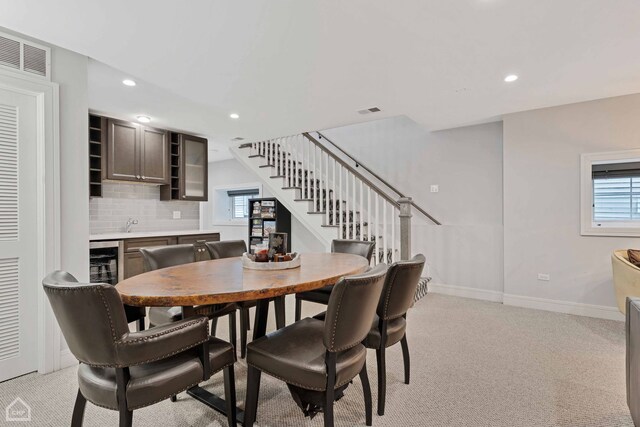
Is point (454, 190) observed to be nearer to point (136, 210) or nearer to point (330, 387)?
point (330, 387)

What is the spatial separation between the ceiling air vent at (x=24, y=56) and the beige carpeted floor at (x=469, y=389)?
7.35 ft

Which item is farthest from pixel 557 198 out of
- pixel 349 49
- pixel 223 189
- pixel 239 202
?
pixel 223 189

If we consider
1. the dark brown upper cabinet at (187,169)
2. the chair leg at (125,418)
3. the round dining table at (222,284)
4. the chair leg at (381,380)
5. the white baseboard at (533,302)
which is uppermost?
the dark brown upper cabinet at (187,169)

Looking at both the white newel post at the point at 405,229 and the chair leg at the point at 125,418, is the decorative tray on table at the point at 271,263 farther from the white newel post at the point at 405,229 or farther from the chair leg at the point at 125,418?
the white newel post at the point at 405,229

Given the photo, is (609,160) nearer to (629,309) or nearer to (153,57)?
(629,309)

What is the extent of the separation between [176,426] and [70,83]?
2.65 meters

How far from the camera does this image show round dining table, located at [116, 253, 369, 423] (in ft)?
4.61

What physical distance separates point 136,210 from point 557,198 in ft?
18.9

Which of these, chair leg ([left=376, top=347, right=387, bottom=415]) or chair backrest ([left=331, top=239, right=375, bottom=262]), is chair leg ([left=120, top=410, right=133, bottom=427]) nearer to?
chair leg ([left=376, top=347, right=387, bottom=415])

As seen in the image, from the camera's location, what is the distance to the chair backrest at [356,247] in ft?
10.1

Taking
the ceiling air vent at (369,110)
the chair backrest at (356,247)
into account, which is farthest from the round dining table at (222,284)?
the ceiling air vent at (369,110)

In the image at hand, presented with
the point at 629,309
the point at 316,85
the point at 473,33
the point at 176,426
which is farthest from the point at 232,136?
the point at 629,309

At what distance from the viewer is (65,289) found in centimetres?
120

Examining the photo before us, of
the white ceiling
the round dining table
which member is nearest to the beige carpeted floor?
the round dining table
